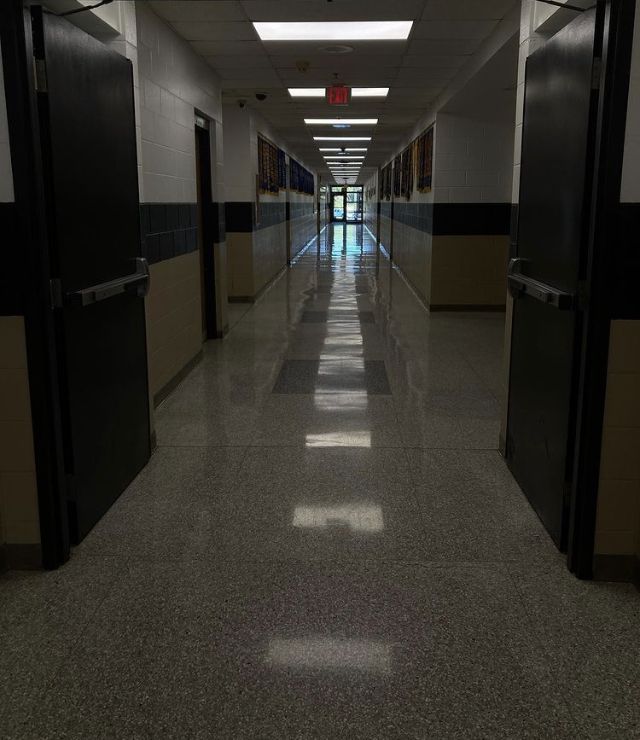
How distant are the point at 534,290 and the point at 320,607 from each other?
156 cm

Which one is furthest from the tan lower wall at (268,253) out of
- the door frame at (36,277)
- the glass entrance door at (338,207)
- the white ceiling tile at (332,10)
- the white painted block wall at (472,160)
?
the glass entrance door at (338,207)

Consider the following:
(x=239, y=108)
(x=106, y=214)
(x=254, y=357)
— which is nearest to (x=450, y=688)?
(x=106, y=214)

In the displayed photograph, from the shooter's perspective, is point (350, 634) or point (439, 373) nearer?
point (350, 634)

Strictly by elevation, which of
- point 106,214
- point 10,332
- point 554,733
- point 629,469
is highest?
point 106,214

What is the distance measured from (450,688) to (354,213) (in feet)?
159

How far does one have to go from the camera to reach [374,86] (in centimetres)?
752

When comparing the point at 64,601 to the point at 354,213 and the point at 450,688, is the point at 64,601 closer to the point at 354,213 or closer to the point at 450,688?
the point at 450,688

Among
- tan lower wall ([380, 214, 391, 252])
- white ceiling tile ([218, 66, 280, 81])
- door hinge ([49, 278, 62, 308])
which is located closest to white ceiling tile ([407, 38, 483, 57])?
white ceiling tile ([218, 66, 280, 81])

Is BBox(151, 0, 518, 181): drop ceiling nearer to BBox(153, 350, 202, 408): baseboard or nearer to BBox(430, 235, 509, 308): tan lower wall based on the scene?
BBox(430, 235, 509, 308): tan lower wall

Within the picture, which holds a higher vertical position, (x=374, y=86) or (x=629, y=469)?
(x=374, y=86)

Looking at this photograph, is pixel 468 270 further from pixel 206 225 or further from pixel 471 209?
pixel 206 225

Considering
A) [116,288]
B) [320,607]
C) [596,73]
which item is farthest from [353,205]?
[320,607]

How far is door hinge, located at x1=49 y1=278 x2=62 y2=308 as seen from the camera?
2568 millimetres

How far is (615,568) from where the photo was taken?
2.60 m
